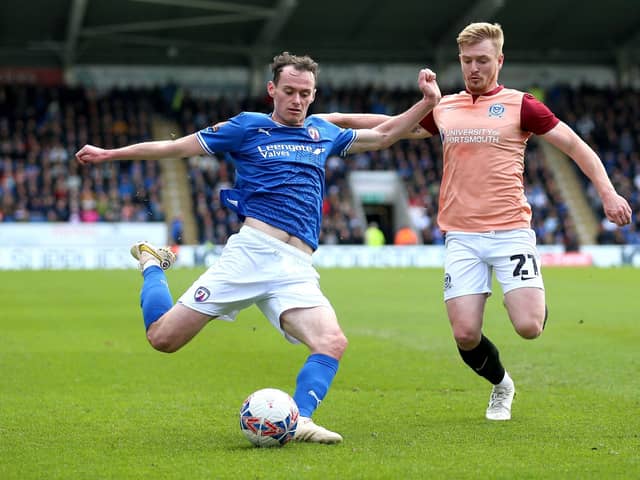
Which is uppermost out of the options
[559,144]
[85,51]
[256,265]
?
[85,51]

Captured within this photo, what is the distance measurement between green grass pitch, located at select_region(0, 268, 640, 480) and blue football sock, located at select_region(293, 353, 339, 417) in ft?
0.91

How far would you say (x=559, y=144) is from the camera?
24.7ft

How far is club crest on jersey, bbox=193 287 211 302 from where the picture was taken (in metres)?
6.91

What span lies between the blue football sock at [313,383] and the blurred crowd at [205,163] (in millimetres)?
29153

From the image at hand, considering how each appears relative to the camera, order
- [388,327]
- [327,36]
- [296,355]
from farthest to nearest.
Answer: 1. [327,36]
2. [388,327]
3. [296,355]

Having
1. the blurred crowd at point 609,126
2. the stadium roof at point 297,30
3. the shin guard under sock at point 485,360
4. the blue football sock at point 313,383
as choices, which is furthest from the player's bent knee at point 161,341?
the blurred crowd at point 609,126

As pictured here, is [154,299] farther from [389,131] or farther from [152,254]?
[389,131]

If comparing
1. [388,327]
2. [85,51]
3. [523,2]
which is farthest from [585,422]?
[85,51]

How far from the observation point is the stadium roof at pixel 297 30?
135 ft

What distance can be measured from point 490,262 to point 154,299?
241cm

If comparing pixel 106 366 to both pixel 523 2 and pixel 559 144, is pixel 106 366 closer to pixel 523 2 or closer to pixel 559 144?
pixel 559 144

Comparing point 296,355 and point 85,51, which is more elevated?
point 85,51

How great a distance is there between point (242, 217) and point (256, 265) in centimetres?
46

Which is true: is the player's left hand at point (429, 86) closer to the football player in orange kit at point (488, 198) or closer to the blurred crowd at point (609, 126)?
the football player in orange kit at point (488, 198)
